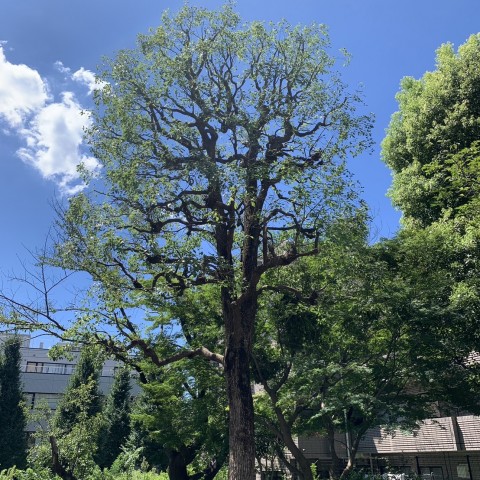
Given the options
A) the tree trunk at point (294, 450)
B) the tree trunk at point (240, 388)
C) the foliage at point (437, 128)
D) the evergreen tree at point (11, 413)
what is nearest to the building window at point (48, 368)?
the evergreen tree at point (11, 413)

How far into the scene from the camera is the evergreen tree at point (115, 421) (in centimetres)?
2761

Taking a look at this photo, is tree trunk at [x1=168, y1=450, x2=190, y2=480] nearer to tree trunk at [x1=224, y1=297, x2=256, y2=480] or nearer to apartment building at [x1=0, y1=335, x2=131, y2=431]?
tree trunk at [x1=224, y1=297, x2=256, y2=480]

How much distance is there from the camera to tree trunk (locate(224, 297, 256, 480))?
29.4 ft

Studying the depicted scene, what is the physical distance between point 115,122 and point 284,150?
4.17 m

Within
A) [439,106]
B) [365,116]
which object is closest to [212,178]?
[365,116]

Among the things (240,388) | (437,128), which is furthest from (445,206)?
(240,388)

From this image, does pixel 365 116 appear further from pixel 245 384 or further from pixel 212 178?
pixel 245 384

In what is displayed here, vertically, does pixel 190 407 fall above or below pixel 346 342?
below

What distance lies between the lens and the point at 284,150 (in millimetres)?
11578

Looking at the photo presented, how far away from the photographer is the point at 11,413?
2581cm

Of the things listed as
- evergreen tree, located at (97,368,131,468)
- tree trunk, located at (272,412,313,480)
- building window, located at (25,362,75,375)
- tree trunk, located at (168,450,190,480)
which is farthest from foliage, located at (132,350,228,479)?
building window, located at (25,362,75,375)

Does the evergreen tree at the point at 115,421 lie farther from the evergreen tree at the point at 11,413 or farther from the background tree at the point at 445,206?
the background tree at the point at 445,206

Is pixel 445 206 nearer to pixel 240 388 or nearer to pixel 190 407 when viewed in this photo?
pixel 240 388

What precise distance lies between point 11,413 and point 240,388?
21.5 meters
